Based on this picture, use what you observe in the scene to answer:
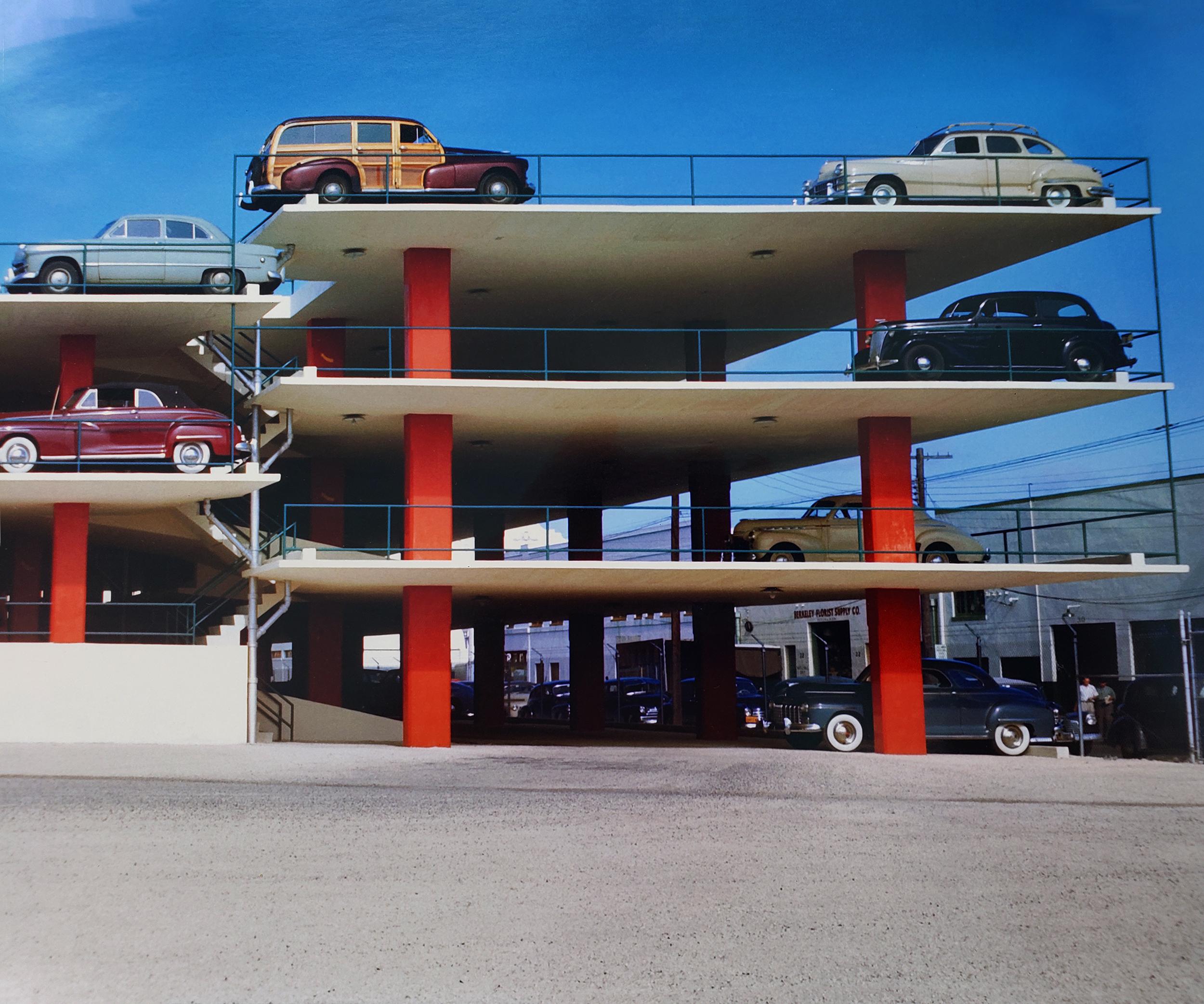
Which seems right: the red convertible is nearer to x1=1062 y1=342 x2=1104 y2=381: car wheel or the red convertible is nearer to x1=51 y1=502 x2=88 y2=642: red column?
x1=51 y1=502 x2=88 y2=642: red column

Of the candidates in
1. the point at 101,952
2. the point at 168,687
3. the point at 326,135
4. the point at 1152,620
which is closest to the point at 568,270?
the point at 326,135

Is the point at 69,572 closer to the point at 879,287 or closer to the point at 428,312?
the point at 428,312

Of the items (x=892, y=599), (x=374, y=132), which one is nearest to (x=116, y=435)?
(x=374, y=132)

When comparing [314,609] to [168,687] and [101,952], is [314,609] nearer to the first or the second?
[168,687]

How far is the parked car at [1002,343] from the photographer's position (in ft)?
74.1

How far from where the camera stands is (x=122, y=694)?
22.3m

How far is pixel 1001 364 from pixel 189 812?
16.2m

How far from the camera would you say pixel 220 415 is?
23.0m

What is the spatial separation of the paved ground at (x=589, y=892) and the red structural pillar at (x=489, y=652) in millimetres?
20388

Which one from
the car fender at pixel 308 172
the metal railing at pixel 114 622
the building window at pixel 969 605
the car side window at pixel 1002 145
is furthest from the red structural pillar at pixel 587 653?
the car side window at pixel 1002 145

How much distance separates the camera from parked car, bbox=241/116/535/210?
23.1 m

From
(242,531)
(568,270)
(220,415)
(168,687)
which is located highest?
(568,270)

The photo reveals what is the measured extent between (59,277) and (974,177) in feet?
55.3

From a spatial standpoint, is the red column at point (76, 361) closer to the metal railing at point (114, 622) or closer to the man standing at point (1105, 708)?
the metal railing at point (114, 622)
